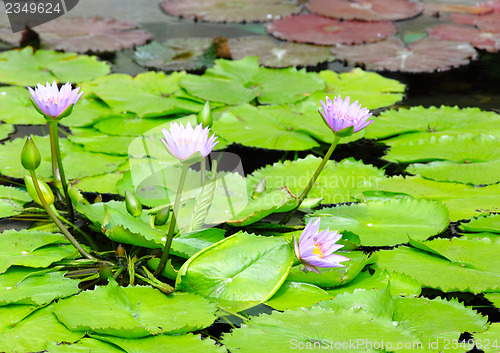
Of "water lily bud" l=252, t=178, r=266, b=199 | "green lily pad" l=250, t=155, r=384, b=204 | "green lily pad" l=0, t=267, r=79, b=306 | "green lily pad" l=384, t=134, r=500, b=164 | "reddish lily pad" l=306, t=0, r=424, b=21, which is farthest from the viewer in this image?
"reddish lily pad" l=306, t=0, r=424, b=21

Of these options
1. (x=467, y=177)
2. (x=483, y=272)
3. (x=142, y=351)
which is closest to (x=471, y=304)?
(x=483, y=272)

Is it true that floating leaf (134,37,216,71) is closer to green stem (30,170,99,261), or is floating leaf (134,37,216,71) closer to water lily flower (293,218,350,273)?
green stem (30,170,99,261)

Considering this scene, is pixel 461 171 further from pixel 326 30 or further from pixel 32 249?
pixel 326 30

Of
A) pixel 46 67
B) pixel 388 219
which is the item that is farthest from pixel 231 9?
pixel 388 219

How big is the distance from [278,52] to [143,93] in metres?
0.93

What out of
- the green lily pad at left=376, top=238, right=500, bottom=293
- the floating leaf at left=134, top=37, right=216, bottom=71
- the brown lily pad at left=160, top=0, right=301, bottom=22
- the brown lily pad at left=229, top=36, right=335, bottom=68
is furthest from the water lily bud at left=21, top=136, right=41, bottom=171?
the brown lily pad at left=160, top=0, right=301, bottom=22

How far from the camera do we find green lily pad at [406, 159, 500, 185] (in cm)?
185

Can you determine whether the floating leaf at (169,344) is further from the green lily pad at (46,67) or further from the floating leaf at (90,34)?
the floating leaf at (90,34)

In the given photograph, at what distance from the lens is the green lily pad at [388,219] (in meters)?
1.57

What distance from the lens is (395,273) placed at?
1.40m

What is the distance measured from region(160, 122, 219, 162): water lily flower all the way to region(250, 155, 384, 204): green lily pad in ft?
1.96

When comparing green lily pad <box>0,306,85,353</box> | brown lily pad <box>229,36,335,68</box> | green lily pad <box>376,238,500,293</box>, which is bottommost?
green lily pad <box>376,238,500,293</box>

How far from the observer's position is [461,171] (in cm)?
189

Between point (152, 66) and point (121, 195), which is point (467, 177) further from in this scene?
point (152, 66)
